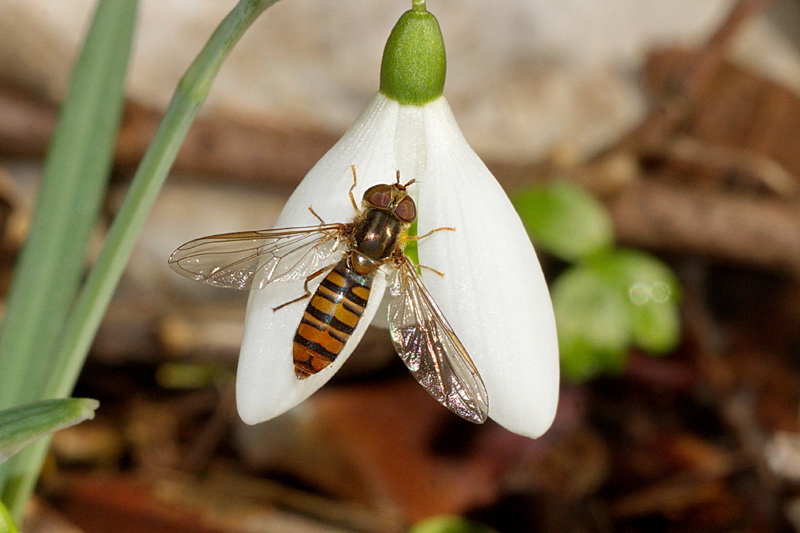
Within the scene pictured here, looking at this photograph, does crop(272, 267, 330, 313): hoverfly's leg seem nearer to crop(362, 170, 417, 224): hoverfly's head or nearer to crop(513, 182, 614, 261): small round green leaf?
crop(362, 170, 417, 224): hoverfly's head

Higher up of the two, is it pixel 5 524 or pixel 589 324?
pixel 589 324

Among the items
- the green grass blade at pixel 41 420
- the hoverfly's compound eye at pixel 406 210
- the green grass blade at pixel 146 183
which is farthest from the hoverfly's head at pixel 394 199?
the green grass blade at pixel 41 420

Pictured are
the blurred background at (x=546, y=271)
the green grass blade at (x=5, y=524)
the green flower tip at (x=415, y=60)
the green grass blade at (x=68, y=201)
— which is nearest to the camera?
the green grass blade at (x=5, y=524)

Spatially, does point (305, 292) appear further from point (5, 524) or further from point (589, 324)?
point (589, 324)

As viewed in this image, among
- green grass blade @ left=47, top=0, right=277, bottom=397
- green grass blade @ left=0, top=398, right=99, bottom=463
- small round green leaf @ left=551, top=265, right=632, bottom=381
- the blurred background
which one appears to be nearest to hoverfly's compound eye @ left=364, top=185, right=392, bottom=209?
green grass blade @ left=47, top=0, right=277, bottom=397

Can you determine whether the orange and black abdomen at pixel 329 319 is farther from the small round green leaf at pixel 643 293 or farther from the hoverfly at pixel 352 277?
the small round green leaf at pixel 643 293

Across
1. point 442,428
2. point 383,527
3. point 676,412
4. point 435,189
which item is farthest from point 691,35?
point 435,189

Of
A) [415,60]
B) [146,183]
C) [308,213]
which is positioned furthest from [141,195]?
[415,60]
